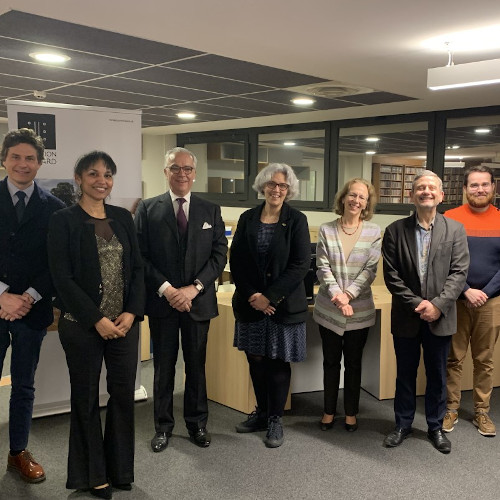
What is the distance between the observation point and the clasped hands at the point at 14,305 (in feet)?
8.22

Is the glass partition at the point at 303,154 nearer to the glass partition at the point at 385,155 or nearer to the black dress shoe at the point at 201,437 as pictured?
the glass partition at the point at 385,155

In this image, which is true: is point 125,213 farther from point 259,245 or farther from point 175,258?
point 259,245

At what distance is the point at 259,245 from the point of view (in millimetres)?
3090

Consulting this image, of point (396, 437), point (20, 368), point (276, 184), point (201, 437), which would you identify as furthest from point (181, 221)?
point (396, 437)

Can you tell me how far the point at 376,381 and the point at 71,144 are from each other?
2.65 m

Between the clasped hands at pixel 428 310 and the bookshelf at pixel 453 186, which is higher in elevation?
the bookshelf at pixel 453 186

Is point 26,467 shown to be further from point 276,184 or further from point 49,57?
point 49,57

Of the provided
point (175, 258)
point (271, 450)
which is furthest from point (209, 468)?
point (175, 258)

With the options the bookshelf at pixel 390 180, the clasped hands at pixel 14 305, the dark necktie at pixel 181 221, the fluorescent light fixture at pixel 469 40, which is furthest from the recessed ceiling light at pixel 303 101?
the clasped hands at pixel 14 305

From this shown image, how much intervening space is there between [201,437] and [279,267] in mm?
1087

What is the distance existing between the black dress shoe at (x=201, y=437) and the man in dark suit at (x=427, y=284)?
1047 millimetres

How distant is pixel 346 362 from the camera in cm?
334

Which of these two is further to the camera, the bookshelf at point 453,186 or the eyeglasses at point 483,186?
the bookshelf at point 453,186

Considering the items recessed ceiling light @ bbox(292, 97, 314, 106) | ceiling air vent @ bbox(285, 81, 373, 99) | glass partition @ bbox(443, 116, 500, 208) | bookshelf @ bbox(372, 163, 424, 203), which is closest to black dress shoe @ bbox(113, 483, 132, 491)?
ceiling air vent @ bbox(285, 81, 373, 99)
